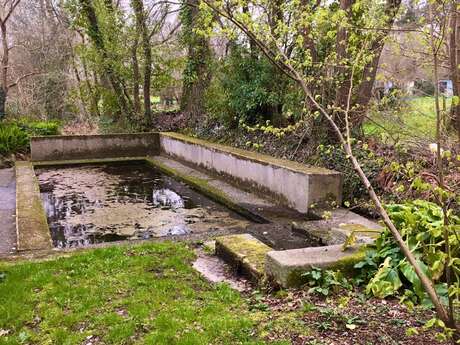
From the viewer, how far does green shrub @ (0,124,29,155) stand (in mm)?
12594

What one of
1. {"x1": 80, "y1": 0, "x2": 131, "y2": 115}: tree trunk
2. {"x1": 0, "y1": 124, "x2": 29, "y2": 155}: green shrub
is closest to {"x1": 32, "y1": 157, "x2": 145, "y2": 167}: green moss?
{"x1": 0, "y1": 124, "x2": 29, "y2": 155}: green shrub

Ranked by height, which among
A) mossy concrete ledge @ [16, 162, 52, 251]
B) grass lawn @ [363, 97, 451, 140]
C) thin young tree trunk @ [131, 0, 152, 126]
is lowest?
mossy concrete ledge @ [16, 162, 52, 251]

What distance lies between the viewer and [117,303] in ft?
11.8

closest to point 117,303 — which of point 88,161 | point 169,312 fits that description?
point 169,312

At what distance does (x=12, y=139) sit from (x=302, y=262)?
11.4m

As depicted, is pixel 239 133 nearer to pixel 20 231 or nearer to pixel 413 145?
pixel 413 145

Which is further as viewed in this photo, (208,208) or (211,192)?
(211,192)

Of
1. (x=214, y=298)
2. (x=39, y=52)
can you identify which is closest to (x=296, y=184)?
(x=214, y=298)

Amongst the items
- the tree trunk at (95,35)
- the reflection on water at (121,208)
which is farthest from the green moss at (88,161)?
the tree trunk at (95,35)

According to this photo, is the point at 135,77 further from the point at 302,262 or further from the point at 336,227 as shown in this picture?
the point at 302,262

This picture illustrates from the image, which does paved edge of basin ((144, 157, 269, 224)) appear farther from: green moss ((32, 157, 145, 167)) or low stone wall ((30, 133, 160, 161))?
low stone wall ((30, 133, 160, 161))

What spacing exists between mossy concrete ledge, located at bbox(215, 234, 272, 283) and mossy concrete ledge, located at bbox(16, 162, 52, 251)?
1.96 meters

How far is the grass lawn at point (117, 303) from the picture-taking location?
10.2 ft

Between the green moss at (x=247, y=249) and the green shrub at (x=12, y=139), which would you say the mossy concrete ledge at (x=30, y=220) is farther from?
the green shrub at (x=12, y=139)
